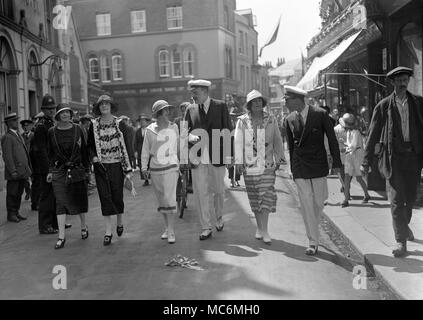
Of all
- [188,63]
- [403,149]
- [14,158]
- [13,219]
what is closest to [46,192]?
[13,219]

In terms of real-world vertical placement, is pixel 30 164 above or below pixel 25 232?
above

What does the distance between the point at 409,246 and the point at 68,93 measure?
20249 mm

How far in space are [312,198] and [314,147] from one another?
1.97 ft

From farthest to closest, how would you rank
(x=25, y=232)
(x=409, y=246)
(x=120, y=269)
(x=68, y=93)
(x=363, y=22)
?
(x=68, y=93)
(x=363, y=22)
(x=25, y=232)
(x=409, y=246)
(x=120, y=269)

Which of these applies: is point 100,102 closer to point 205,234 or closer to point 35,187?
point 205,234

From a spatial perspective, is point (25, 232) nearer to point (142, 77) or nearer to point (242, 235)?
point (242, 235)

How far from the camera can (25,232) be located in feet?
26.7

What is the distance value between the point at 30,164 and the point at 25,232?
1.66 metres

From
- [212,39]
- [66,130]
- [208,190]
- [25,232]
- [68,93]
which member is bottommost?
[25,232]

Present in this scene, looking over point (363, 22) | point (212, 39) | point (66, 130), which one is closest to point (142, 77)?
point (212, 39)

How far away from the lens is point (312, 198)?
6.13m
